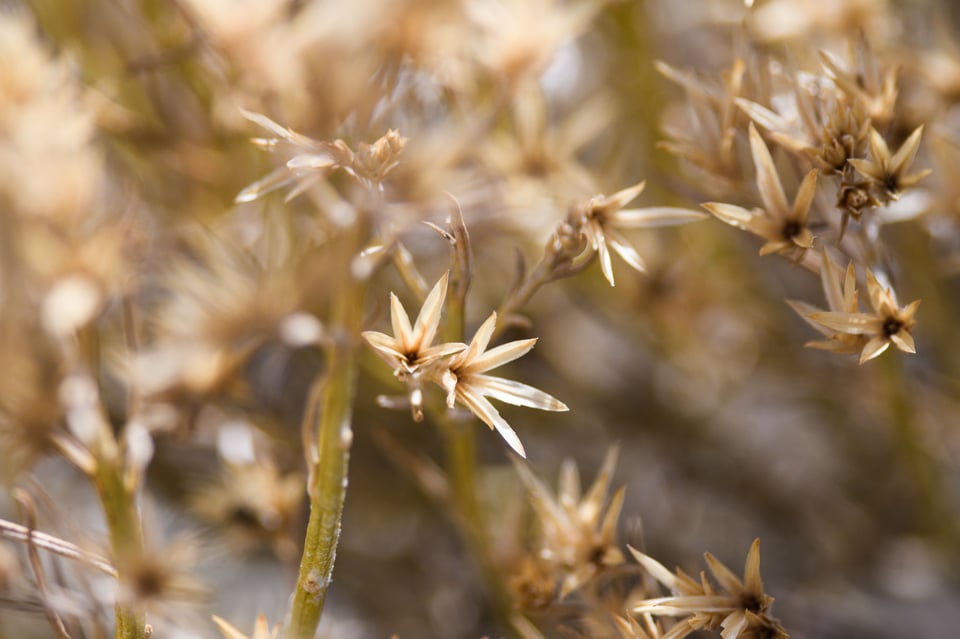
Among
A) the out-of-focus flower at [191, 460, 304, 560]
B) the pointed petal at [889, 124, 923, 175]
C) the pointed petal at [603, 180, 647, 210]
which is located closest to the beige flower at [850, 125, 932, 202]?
the pointed petal at [889, 124, 923, 175]

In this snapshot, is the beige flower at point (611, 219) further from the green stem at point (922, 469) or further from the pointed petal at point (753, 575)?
the green stem at point (922, 469)

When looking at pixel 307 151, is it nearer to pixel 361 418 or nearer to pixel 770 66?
pixel 770 66

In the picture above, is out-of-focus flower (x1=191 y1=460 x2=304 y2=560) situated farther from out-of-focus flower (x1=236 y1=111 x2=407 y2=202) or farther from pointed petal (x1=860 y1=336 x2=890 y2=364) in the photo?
pointed petal (x1=860 y1=336 x2=890 y2=364)

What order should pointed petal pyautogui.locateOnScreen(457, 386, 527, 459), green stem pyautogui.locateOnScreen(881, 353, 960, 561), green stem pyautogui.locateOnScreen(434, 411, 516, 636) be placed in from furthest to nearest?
1. green stem pyautogui.locateOnScreen(881, 353, 960, 561)
2. green stem pyautogui.locateOnScreen(434, 411, 516, 636)
3. pointed petal pyautogui.locateOnScreen(457, 386, 527, 459)

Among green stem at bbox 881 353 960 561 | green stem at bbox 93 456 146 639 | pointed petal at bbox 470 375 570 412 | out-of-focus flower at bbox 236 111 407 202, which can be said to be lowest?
green stem at bbox 881 353 960 561

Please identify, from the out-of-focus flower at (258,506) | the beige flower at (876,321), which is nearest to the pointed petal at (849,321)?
the beige flower at (876,321)

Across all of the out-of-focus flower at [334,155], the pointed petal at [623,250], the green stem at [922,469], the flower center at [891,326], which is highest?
the out-of-focus flower at [334,155]

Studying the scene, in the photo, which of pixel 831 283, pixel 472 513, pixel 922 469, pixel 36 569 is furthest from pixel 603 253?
pixel 922 469

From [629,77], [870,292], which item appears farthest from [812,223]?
[629,77]
